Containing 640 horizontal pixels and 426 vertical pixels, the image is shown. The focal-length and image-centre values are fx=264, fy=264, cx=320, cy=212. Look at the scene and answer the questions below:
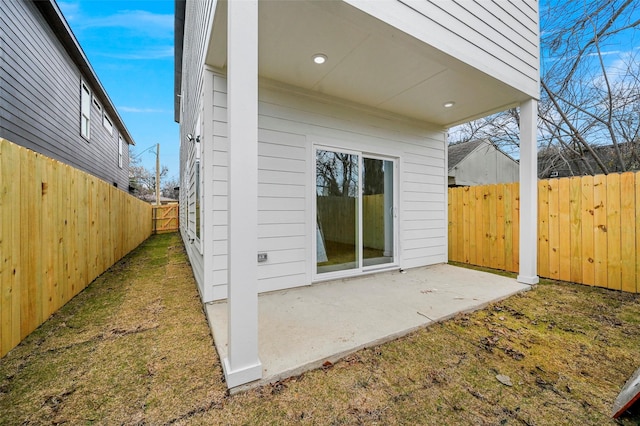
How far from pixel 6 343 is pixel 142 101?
3142 centimetres

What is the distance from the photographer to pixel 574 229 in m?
3.85

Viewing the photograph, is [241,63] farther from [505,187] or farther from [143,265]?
[143,265]

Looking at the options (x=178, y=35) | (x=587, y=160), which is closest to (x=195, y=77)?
(x=178, y=35)

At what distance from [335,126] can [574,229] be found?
12.4ft

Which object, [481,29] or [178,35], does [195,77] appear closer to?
[481,29]

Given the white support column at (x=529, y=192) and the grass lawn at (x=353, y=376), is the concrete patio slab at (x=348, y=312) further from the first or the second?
the white support column at (x=529, y=192)

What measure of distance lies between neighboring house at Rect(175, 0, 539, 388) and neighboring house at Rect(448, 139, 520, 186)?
6.66 meters

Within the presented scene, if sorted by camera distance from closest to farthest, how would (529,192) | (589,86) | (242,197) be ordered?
(242,197)
(529,192)
(589,86)

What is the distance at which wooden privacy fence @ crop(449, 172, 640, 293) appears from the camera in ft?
11.2

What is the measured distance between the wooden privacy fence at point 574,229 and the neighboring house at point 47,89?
8322 mm

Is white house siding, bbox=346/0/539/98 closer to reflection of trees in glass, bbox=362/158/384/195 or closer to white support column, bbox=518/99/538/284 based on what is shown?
white support column, bbox=518/99/538/284

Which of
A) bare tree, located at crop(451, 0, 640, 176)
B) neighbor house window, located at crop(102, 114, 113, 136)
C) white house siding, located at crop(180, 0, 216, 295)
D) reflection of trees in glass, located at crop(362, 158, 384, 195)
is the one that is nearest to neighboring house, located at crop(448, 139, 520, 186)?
bare tree, located at crop(451, 0, 640, 176)

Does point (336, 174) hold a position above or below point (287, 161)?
below

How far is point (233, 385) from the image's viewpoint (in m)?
1.61
